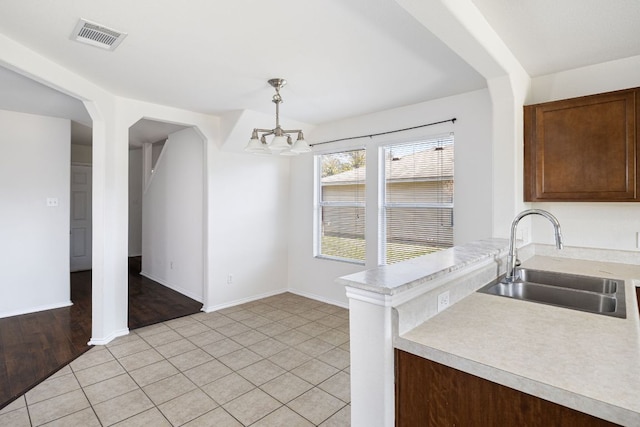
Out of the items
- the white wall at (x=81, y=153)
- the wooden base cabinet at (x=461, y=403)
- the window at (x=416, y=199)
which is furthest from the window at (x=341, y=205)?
the white wall at (x=81, y=153)

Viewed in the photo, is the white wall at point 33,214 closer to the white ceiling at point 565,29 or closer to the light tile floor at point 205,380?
the light tile floor at point 205,380

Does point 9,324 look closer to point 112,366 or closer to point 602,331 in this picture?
point 112,366

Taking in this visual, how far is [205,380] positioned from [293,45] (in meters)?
2.59

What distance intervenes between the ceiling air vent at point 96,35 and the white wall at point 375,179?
2739 millimetres

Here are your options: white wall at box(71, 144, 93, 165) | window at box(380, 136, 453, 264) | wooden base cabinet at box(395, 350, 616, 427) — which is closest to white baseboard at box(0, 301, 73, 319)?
white wall at box(71, 144, 93, 165)

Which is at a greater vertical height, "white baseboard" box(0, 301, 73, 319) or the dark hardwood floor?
"white baseboard" box(0, 301, 73, 319)

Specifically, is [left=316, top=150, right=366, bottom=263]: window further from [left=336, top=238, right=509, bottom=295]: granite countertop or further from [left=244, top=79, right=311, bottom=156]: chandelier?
[left=336, top=238, right=509, bottom=295]: granite countertop

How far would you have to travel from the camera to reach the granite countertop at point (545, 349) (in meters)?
0.85

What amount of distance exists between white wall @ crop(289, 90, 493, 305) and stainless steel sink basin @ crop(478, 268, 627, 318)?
3.24 feet

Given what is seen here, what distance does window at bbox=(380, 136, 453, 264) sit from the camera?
3488 mm

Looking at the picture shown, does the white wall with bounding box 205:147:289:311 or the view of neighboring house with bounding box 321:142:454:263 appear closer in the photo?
the view of neighboring house with bounding box 321:142:454:263

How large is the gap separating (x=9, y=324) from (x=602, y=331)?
514 centimetres

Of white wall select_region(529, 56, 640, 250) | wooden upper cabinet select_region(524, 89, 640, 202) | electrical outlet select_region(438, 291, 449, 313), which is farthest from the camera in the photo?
white wall select_region(529, 56, 640, 250)

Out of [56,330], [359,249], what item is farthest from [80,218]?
[359,249]
